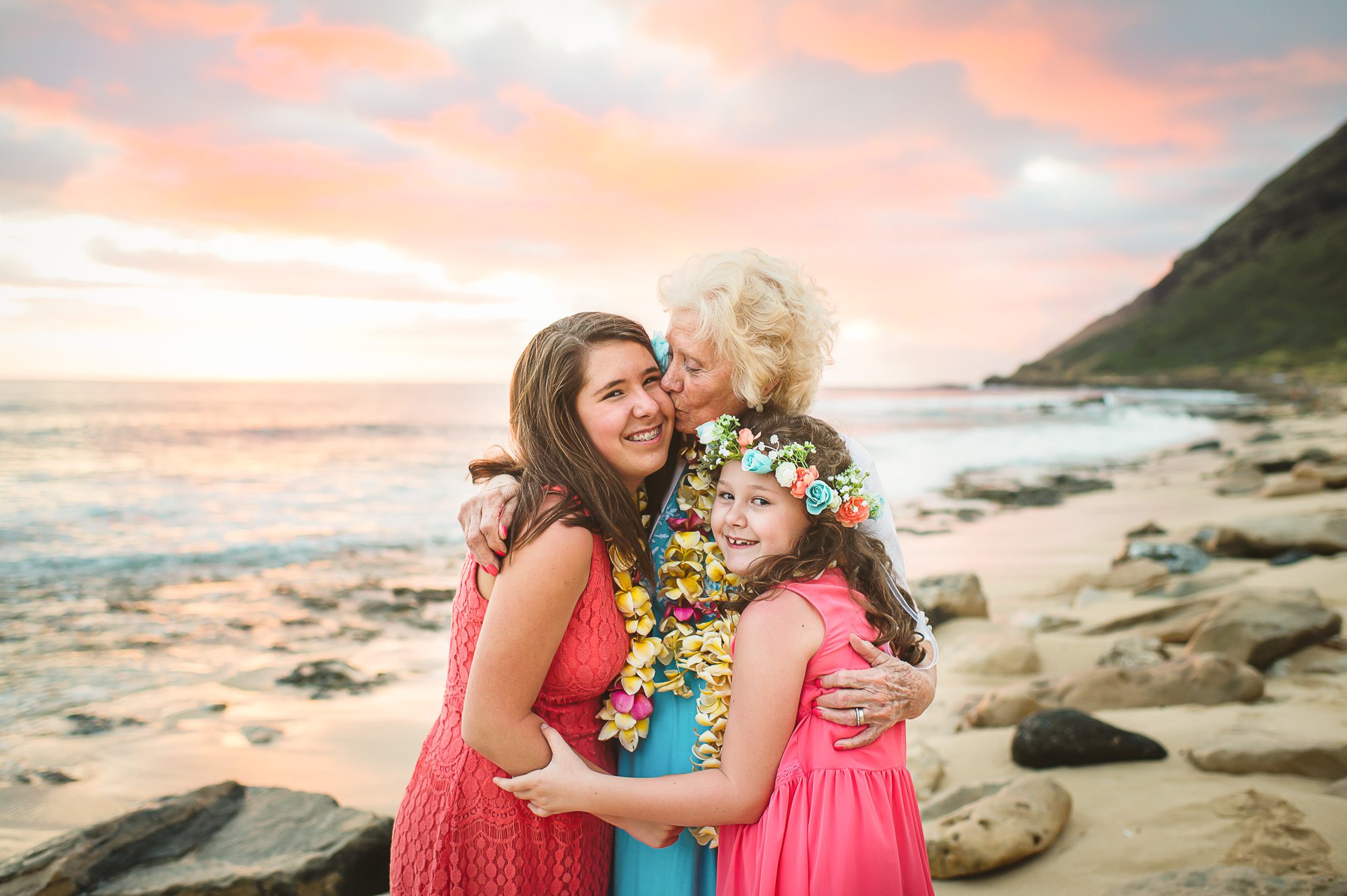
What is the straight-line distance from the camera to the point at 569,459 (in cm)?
275

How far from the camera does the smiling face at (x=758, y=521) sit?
2727 mm

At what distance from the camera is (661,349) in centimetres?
338

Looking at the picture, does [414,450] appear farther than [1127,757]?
Yes

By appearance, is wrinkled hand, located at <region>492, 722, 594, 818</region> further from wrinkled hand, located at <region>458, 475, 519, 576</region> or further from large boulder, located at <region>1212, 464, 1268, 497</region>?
large boulder, located at <region>1212, 464, 1268, 497</region>

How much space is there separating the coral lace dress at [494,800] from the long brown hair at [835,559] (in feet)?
1.64

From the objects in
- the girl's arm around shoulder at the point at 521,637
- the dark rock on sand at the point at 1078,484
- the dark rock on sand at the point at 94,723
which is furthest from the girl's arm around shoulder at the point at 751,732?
the dark rock on sand at the point at 1078,484

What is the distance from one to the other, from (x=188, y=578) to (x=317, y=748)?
21.4 feet

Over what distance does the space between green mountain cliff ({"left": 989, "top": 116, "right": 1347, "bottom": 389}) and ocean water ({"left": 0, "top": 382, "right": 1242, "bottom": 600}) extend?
3149 cm

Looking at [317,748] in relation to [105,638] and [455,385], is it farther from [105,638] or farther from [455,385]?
[455,385]

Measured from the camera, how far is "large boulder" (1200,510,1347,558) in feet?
28.4

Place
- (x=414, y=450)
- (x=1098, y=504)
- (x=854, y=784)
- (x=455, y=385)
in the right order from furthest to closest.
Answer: (x=455, y=385) < (x=414, y=450) < (x=1098, y=504) < (x=854, y=784)

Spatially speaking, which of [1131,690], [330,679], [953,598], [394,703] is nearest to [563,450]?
[1131,690]

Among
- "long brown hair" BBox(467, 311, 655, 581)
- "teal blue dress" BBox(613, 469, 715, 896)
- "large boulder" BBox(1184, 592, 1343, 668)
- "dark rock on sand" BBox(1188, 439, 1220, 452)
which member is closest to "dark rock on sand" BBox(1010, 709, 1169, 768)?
"large boulder" BBox(1184, 592, 1343, 668)

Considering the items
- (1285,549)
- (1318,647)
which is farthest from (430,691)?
(1285,549)
